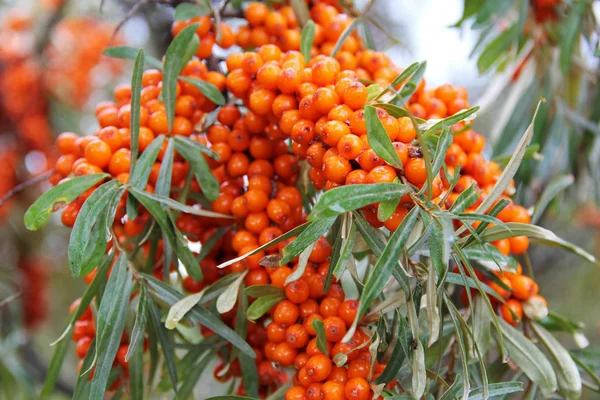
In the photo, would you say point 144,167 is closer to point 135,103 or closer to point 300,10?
point 135,103

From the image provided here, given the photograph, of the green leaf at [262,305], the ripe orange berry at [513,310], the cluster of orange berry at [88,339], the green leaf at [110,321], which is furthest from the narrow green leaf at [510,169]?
the cluster of orange berry at [88,339]


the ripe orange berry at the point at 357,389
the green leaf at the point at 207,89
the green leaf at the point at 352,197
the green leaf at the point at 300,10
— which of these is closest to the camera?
the green leaf at the point at 352,197

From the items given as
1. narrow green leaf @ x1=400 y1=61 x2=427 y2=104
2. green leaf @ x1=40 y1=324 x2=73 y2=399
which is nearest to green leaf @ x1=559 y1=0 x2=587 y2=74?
narrow green leaf @ x1=400 y1=61 x2=427 y2=104

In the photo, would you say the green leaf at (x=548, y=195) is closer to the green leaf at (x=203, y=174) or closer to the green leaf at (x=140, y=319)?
the green leaf at (x=203, y=174)

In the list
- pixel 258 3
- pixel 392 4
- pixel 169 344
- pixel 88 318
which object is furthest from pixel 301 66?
pixel 392 4

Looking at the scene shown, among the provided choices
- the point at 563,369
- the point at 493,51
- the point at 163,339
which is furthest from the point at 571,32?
the point at 163,339
